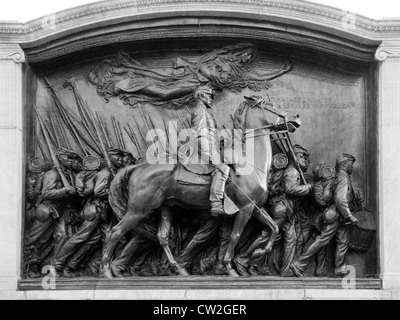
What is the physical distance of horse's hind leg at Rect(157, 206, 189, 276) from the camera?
39.5ft

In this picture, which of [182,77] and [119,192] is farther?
[182,77]

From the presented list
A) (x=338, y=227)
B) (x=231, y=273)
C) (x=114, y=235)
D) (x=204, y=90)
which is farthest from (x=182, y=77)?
(x=338, y=227)

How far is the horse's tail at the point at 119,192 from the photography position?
1213cm

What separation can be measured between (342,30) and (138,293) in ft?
12.1

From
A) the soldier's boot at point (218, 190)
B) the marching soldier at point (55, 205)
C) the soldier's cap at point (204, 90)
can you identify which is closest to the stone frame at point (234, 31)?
the marching soldier at point (55, 205)

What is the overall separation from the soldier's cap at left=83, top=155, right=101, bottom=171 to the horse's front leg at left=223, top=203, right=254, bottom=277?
1.70 m

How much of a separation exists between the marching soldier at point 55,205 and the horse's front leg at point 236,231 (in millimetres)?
1824

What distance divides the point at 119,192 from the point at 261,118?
5.79ft

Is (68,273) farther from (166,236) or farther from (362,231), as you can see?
(362,231)

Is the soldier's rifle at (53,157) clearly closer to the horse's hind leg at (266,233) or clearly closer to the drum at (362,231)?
the horse's hind leg at (266,233)

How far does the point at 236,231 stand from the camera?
1198 cm

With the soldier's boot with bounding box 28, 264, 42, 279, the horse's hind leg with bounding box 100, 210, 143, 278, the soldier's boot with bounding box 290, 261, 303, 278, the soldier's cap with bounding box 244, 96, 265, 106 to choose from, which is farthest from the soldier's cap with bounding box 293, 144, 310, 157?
the soldier's boot with bounding box 28, 264, 42, 279

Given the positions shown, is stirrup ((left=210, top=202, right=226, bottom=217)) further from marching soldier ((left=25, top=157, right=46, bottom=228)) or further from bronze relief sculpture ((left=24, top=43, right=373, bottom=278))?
marching soldier ((left=25, top=157, right=46, bottom=228))

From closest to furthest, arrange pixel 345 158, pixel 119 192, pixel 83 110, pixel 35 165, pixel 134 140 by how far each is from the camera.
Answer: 1. pixel 119 192
2. pixel 345 158
3. pixel 35 165
4. pixel 134 140
5. pixel 83 110
